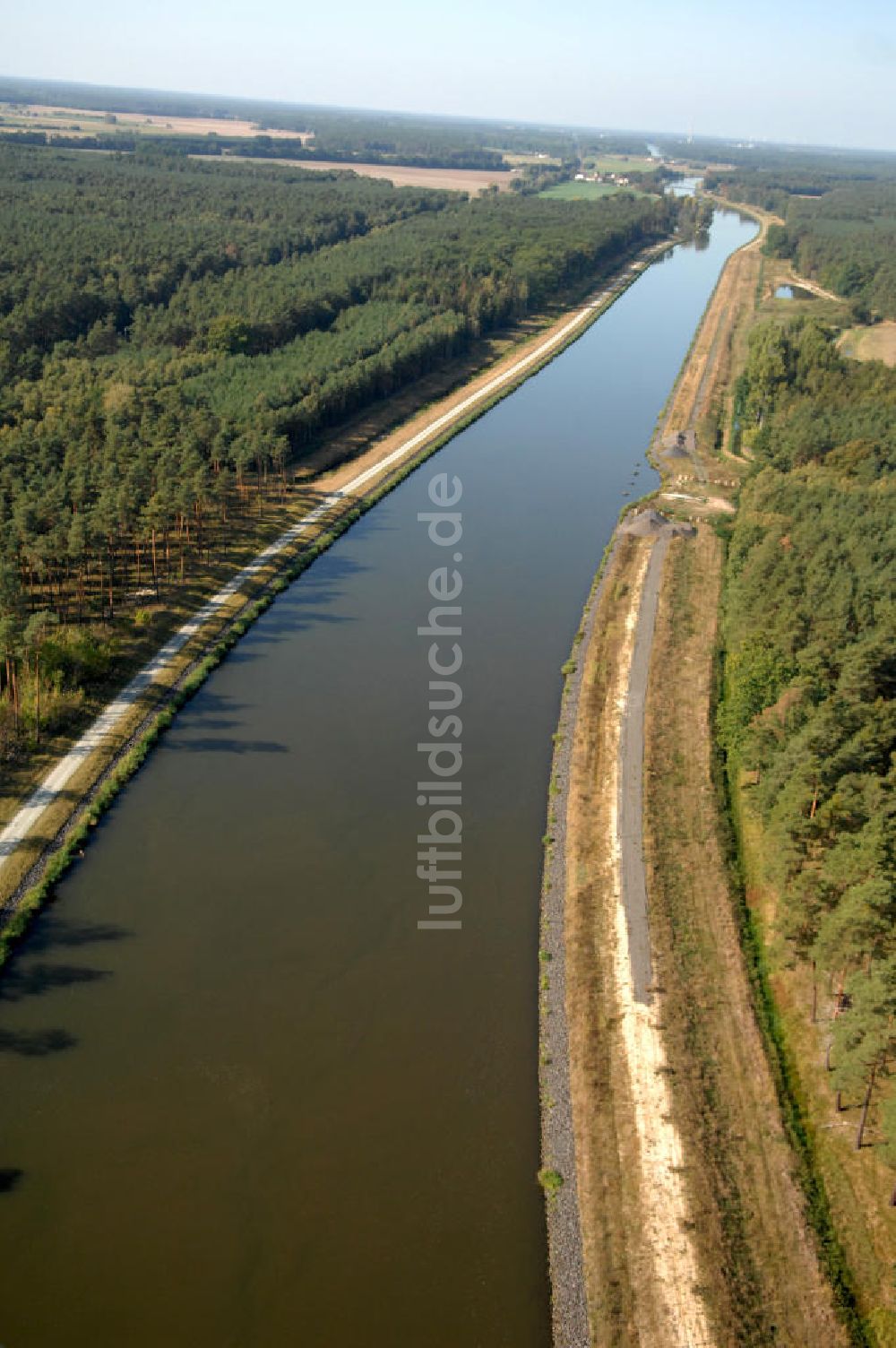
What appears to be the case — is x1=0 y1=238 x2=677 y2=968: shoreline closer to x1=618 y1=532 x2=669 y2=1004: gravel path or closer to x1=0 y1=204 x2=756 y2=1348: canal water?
x1=0 y1=204 x2=756 y2=1348: canal water

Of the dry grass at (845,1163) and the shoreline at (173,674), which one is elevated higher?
the shoreline at (173,674)

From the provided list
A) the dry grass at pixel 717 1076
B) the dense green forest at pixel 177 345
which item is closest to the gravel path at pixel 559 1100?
the dry grass at pixel 717 1076

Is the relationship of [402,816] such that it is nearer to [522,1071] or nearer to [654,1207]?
[522,1071]

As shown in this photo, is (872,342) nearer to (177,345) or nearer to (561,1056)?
(177,345)

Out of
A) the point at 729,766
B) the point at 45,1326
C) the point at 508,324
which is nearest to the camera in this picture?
the point at 45,1326

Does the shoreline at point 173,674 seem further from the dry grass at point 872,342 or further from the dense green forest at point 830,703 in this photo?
the dry grass at point 872,342

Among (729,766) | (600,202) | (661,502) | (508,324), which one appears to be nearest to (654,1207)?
(729,766)

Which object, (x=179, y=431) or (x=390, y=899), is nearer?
(x=390, y=899)
